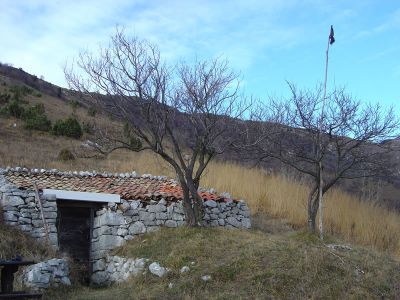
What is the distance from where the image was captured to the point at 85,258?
40.8 ft

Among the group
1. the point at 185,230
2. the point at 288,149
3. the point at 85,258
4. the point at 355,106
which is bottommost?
the point at 85,258

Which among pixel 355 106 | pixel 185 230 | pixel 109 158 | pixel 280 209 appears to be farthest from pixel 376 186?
pixel 185 230

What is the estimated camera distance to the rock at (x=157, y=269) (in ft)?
30.8

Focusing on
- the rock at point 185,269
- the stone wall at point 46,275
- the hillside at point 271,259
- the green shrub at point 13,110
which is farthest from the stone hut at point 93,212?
the green shrub at point 13,110

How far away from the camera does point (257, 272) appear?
8.85 meters

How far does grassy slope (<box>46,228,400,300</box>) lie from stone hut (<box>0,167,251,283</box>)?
1099mm

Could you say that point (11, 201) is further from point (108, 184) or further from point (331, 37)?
point (331, 37)

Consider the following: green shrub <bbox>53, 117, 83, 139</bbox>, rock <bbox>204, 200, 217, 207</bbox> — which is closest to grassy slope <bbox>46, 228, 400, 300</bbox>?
rock <bbox>204, 200, 217, 207</bbox>

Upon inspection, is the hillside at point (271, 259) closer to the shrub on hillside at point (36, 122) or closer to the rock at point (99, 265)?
the rock at point (99, 265)

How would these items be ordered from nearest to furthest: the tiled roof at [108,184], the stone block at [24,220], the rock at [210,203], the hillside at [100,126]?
1. the stone block at [24,220]
2. the tiled roof at [108,184]
3. the rock at [210,203]
4. the hillside at [100,126]

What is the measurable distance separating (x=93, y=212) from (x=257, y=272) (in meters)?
5.06

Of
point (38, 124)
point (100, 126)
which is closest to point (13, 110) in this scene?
point (38, 124)

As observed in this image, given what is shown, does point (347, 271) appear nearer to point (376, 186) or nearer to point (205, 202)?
point (205, 202)

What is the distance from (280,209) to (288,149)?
306cm
